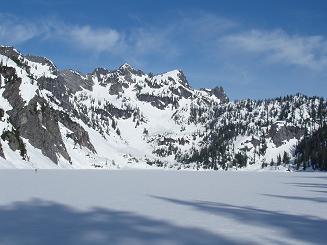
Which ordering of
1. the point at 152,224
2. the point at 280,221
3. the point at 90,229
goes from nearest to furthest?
the point at 90,229
the point at 152,224
the point at 280,221

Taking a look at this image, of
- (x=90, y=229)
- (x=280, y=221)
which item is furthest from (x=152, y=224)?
(x=280, y=221)

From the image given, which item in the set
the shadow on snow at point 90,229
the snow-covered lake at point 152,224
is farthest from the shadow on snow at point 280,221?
the shadow on snow at point 90,229

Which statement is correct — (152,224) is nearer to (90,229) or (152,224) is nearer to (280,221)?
(90,229)

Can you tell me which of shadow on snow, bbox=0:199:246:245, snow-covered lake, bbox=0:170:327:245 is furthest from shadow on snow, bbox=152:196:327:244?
shadow on snow, bbox=0:199:246:245

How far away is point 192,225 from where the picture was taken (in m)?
19.5

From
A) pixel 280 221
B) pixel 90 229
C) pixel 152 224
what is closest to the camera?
pixel 90 229

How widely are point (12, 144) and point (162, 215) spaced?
12944 cm

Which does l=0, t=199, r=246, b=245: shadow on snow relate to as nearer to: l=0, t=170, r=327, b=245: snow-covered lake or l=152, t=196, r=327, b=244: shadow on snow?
l=0, t=170, r=327, b=245: snow-covered lake

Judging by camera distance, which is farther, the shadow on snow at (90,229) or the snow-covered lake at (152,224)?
the snow-covered lake at (152,224)

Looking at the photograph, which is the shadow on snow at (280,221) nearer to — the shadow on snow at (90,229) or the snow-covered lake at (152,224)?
the snow-covered lake at (152,224)

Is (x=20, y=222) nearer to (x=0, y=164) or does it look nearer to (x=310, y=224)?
(x=310, y=224)

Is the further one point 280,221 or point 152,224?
point 280,221

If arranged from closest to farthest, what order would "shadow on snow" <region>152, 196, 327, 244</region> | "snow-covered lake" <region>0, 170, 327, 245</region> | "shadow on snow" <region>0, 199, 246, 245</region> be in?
"shadow on snow" <region>0, 199, 246, 245</region>
"snow-covered lake" <region>0, 170, 327, 245</region>
"shadow on snow" <region>152, 196, 327, 244</region>

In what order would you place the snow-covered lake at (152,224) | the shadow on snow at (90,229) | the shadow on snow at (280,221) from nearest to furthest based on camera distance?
the shadow on snow at (90,229) → the snow-covered lake at (152,224) → the shadow on snow at (280,221)
